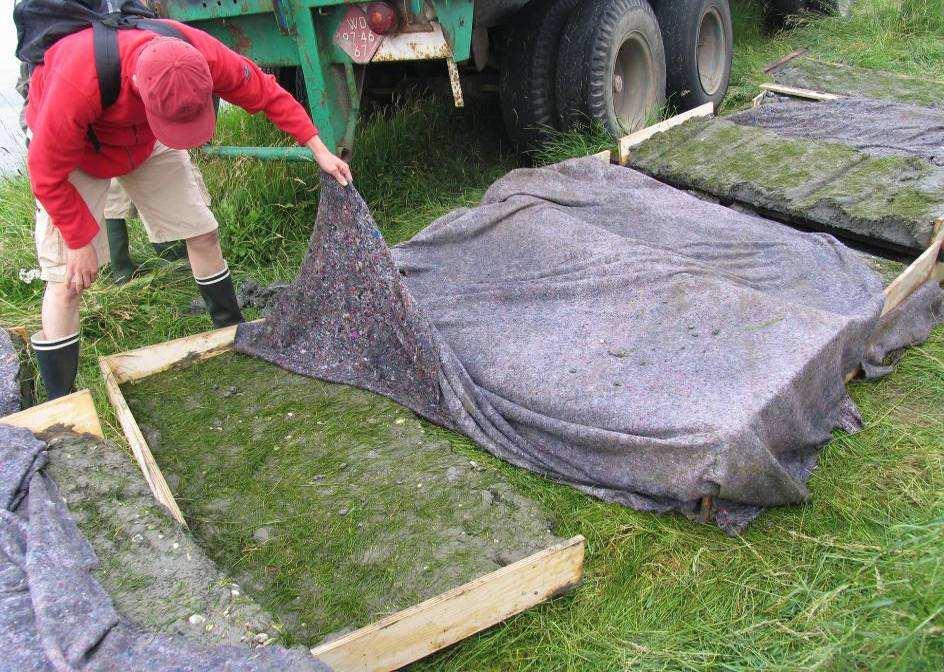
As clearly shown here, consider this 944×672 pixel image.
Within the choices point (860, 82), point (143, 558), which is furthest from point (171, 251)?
point (860, 82)

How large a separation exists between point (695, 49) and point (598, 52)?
1.20m

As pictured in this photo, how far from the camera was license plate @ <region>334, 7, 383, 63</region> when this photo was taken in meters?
3.65

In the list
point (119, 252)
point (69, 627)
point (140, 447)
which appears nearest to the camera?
point (69, 627)

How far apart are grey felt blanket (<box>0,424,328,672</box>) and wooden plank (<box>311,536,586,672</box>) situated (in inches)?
8.9

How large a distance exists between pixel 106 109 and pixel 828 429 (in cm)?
271

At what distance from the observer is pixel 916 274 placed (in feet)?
10.8

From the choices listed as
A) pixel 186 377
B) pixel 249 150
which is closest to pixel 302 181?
pixel 249 150

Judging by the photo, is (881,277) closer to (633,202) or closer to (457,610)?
(633,202)

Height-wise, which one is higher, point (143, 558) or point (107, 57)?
point (107, 57)

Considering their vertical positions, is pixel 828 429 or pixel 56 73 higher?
pixel 56 73

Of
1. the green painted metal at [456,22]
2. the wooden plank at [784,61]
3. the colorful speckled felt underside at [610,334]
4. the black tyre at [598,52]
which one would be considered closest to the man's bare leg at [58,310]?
the colorful speckled felt underside at [610,334]

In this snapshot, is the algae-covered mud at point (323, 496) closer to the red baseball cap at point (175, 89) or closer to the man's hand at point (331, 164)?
the man's hand at point (331, 164)

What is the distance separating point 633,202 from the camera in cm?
380

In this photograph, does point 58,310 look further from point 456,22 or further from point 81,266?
point 456,22
